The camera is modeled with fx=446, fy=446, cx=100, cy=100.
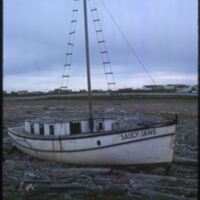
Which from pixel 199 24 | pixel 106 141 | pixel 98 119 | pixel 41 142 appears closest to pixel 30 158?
pixel 41 142

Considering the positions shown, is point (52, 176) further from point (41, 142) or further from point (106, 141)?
point (41, 142)

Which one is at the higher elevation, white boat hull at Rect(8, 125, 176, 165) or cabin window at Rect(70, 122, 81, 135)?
cabin window at Rect(70, 122, 81, 135)

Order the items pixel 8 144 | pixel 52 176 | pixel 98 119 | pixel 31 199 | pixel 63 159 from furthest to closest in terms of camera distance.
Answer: pixel 8 144, pixel 98 119, pixel 63 159, pixel 52 176, pixel 31 199

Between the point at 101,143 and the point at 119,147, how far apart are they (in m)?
0.75

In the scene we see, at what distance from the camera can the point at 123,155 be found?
17141 millimetres

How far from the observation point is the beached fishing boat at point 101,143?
656 inches

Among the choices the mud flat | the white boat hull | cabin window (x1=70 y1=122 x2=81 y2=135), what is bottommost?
the mud flat

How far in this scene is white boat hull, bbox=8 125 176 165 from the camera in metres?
16.7

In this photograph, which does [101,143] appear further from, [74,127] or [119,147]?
[74,127]

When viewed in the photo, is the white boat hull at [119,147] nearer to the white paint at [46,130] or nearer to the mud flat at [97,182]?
the mud flat at [97,182]

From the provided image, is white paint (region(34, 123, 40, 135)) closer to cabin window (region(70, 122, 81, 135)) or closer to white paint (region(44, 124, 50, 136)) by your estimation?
white paint (region(44, 124, 50, 136))

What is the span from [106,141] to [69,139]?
69.8 inches

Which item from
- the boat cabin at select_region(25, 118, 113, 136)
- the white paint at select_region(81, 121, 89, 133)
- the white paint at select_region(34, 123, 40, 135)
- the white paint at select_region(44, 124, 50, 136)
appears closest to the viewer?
the boat cabin at select_region(25, 118, 113, 136)

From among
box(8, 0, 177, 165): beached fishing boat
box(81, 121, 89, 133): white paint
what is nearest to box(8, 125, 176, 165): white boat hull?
box(8, 0, 177, 165): beached fishing boat
